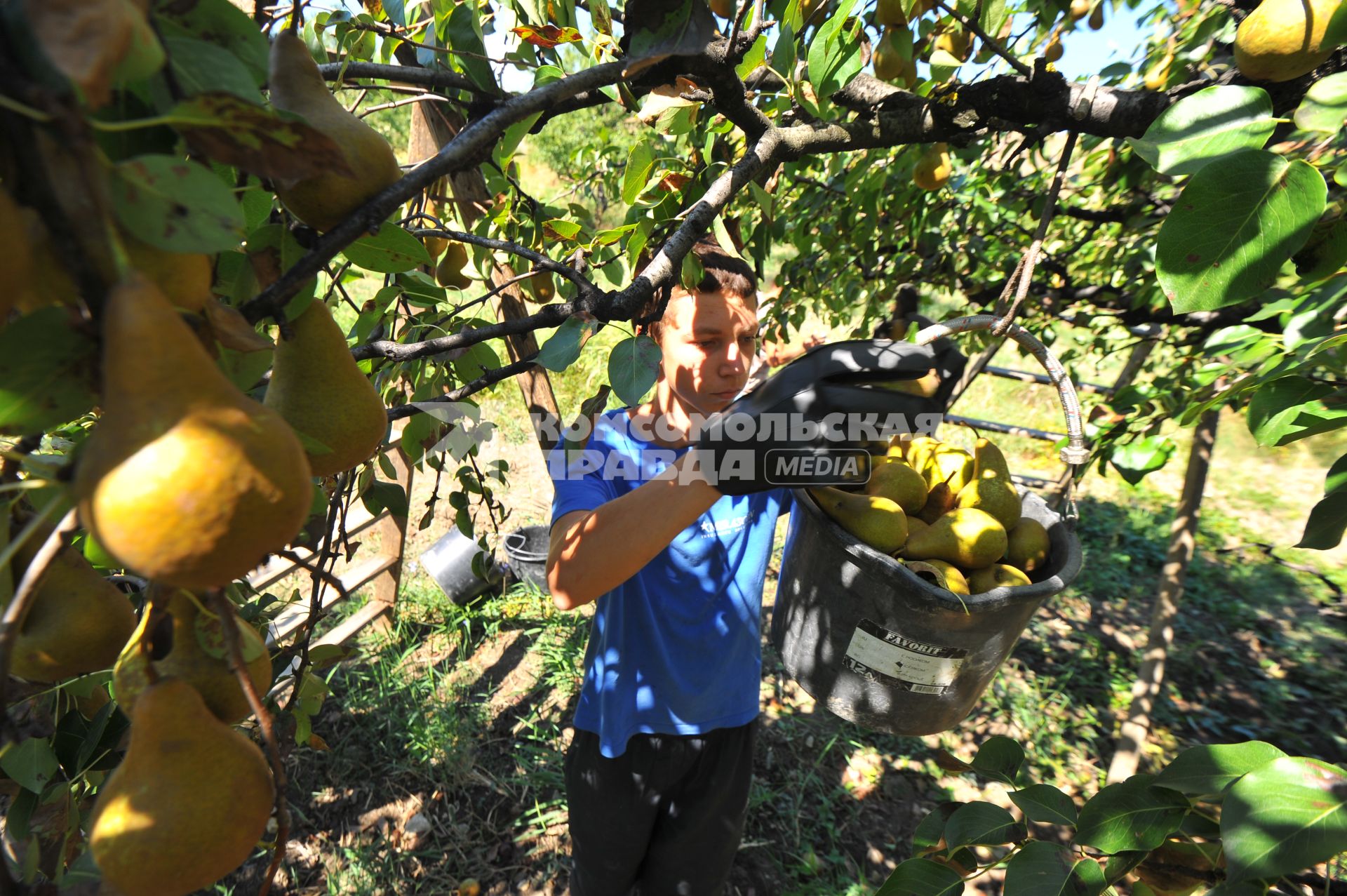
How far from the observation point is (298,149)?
0.30 meters

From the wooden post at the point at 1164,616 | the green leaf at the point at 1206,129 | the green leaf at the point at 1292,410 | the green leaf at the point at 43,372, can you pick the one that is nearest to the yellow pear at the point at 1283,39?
the green leaf at the point at 1206,129

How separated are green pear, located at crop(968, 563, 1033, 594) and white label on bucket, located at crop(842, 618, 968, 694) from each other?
103 millimetres

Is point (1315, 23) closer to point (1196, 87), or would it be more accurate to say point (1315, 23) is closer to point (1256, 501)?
point (1196, 87)

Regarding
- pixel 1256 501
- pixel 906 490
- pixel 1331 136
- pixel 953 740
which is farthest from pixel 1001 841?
pixel 1256 501

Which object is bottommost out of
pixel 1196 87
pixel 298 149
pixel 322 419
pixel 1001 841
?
pixel 1001 841

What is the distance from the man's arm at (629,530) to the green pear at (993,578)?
440mm

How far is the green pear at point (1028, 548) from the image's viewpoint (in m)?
1.13

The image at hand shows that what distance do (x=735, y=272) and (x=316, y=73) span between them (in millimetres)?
1036

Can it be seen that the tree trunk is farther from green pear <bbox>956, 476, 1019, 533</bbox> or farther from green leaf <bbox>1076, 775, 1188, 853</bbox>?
green leaf <bbox>1076, 775, 1188, 853</bbox>

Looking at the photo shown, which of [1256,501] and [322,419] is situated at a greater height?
[322,419]

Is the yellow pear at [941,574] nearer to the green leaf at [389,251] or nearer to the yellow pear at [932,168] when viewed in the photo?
the green leaf at [389,251]

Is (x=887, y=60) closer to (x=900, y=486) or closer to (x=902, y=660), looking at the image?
(x=900, y=486)

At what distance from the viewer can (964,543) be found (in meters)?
1.04

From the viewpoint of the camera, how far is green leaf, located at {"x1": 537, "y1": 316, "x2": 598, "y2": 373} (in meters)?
0.64
